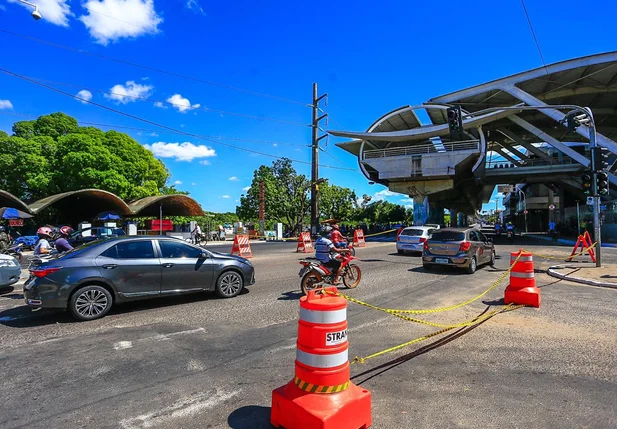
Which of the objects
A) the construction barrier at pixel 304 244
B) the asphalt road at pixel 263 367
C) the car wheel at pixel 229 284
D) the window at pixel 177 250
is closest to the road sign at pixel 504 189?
the construction barrier at pixel 304 244

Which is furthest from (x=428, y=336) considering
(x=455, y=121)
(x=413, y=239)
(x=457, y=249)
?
(x=413, y=239)

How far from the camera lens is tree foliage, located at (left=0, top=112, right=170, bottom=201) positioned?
102ft

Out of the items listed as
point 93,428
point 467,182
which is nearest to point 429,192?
point 467,182

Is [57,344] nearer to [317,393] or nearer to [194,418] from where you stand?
[194,418]

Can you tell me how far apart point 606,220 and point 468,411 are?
34.2 metres

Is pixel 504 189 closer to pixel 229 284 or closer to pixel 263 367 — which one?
pixel 229 284

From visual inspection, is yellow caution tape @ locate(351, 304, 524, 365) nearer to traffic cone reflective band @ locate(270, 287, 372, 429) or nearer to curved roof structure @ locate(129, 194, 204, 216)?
traffic cone reflective band @ locate(270, 287, 372, 429)

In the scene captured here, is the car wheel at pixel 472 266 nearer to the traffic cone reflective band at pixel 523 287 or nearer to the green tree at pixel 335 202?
the traffic cone reflective band at pixel 523 287

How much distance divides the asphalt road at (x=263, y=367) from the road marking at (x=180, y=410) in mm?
16

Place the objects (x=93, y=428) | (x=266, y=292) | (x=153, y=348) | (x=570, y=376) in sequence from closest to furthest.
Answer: (x=93, y=428)
(x=570, y=376)
(x=153, y=348)
(x=266, y=292)

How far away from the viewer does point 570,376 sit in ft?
13.2

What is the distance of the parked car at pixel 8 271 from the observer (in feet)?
28.0

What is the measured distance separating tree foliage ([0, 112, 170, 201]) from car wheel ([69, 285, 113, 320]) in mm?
30126

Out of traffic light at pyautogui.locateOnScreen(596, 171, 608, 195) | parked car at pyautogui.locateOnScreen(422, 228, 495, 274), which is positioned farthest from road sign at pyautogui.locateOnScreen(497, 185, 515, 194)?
parked car at pyautogui.locateOnScreen(422, 228, 495, 274)
